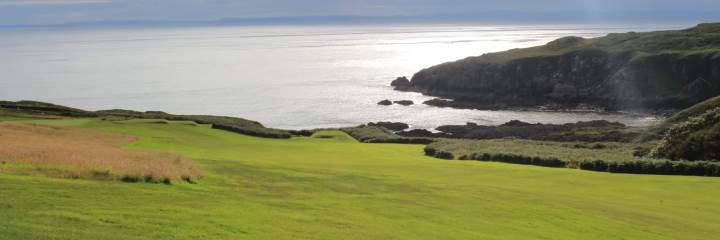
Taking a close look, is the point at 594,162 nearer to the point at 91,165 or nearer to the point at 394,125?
the point at 91,165

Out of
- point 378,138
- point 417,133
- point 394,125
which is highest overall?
point 378,138

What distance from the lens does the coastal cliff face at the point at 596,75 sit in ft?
416

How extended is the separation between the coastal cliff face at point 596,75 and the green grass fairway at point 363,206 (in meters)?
103

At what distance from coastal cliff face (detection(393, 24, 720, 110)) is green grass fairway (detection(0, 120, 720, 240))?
103113 millimetres

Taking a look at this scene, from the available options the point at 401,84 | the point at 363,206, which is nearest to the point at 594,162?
the point at 363,206

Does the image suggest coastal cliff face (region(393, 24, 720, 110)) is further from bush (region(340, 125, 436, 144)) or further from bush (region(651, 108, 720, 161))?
bush (region(651, 108, 720, 161))

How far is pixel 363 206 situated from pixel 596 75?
421ft

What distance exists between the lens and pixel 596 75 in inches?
5423

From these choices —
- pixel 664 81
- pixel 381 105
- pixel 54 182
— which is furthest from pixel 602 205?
pixel 664 81

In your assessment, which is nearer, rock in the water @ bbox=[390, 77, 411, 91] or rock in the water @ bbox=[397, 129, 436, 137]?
rock in the water @ bbox=[397, 129, 436, 137]

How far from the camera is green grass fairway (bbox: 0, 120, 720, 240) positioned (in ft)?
44.8

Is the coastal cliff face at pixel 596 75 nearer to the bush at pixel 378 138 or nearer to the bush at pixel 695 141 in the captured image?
the bush at pixel 378 138

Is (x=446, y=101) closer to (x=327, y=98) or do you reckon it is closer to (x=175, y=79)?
(x=327, y=98)

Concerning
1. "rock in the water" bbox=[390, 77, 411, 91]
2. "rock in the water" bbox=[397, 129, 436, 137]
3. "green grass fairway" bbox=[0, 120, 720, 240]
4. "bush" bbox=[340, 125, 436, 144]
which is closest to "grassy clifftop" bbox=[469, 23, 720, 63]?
"rock in the water" bbox=[390, 77, 411, 91]
